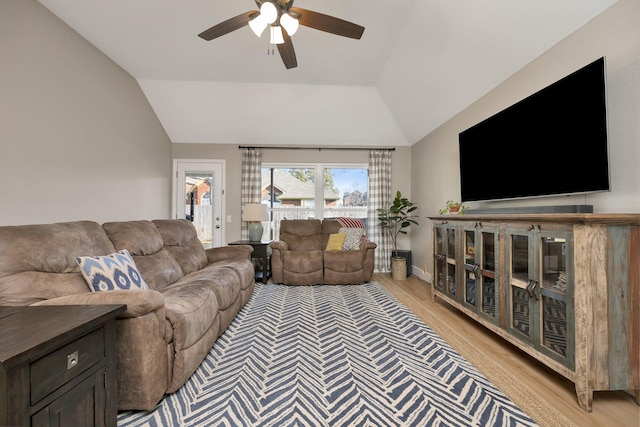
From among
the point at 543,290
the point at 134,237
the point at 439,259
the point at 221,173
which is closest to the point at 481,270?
the point at 543,290

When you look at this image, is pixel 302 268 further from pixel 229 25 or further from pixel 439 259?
pixel 229 25

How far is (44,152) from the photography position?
8.39ft

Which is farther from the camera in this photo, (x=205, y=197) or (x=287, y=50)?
(x=205, y=197)

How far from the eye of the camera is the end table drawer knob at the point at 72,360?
1.05m

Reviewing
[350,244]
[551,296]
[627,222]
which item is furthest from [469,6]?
[350,244]

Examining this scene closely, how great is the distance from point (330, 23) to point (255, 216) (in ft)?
9.70

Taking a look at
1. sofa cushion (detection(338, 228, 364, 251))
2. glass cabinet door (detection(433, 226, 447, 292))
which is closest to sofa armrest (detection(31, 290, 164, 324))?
glass cabinet door (detection(433, 226, 447, 292))

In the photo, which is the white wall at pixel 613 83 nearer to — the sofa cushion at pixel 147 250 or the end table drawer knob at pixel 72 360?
the end table drawer knob at pixel 72 360

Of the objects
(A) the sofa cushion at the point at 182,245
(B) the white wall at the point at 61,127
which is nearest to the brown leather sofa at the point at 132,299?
(A) the sofa cushion at the point at 182,245

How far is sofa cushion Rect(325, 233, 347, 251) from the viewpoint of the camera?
4.50 metres

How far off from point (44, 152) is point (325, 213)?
12.7 feet

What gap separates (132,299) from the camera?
1404 millimetres

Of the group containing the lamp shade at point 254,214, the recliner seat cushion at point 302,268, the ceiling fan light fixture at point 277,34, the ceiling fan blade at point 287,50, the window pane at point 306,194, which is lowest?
the recliner seat cushion at point 302,268

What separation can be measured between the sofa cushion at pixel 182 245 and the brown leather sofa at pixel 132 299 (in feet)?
1.65
